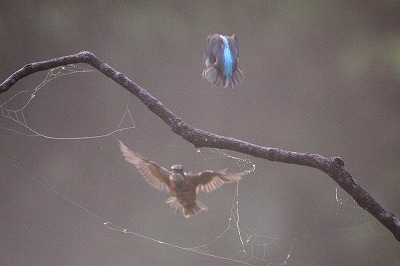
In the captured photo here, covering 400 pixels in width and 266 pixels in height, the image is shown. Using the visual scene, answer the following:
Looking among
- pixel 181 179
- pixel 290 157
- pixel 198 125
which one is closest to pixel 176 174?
pixel 181 179

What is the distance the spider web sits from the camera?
1094 mm

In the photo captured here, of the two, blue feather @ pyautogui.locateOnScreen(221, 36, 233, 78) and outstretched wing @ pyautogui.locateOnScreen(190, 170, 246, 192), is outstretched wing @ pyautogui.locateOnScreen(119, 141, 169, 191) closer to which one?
outstretched wing @ pyautogui.locateOnScreen(190, 170, 246, 192)

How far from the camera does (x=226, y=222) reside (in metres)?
1.13

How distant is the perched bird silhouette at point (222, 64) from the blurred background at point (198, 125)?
34cm

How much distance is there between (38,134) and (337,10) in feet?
2.52

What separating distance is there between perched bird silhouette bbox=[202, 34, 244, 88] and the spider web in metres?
0.32

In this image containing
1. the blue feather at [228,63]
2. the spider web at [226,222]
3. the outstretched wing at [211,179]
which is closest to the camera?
the outstretched wing at [211,179]

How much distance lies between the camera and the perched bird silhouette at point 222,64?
77 centimetres

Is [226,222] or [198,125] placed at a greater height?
[198,125]

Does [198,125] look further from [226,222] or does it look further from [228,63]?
[228,63]

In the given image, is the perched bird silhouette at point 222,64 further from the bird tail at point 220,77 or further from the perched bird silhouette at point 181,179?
the perched bird silhouette at point 181,179

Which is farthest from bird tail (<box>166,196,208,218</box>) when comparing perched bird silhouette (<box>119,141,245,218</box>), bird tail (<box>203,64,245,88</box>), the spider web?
the spider web

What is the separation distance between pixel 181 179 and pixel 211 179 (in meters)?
0.04

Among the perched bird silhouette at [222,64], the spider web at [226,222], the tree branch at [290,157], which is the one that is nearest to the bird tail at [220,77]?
the perched bird silhouette at [222,64]
